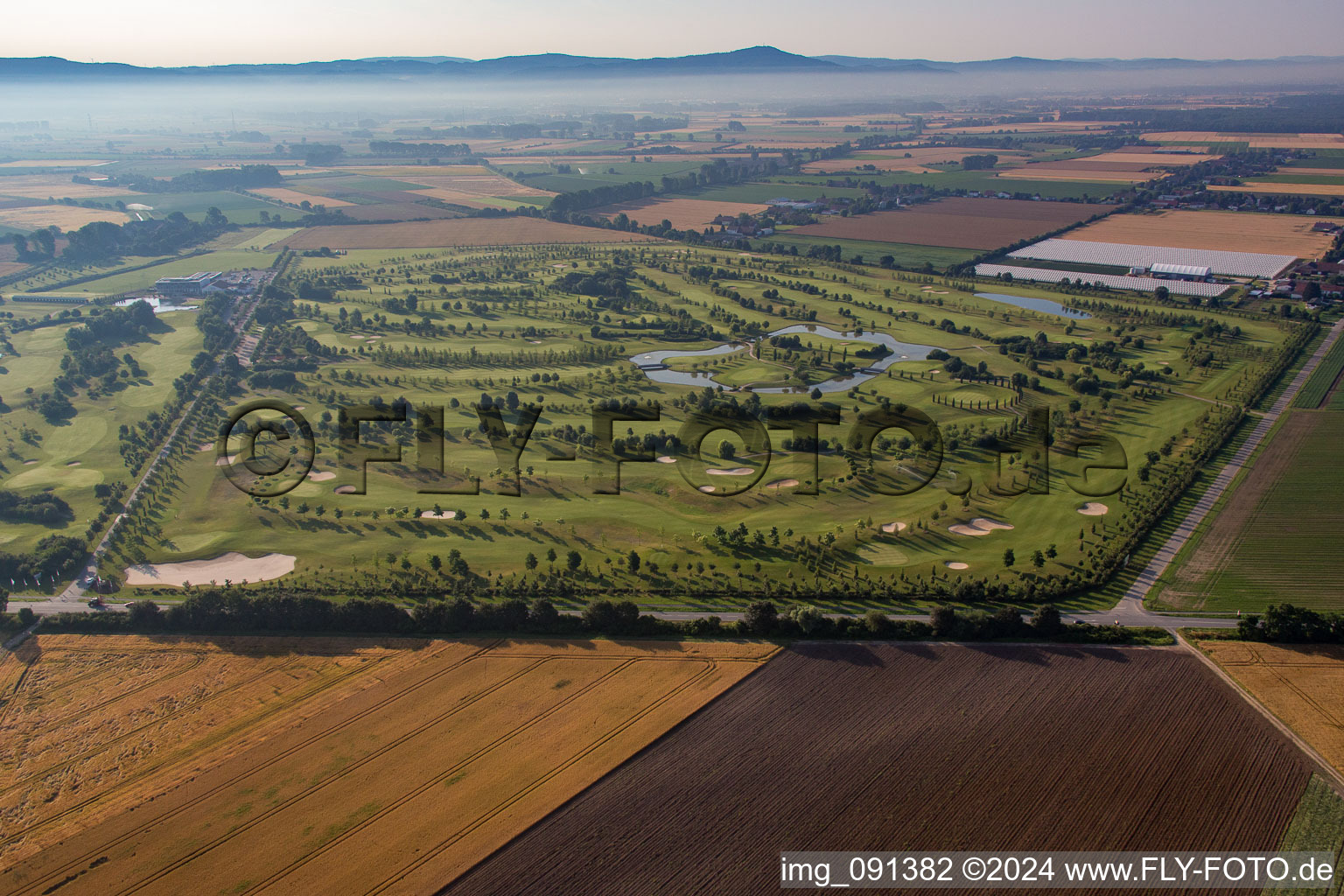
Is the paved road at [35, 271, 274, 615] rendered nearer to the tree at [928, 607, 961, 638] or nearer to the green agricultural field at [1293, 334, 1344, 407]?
the tree at [928, 607, 961, 638]

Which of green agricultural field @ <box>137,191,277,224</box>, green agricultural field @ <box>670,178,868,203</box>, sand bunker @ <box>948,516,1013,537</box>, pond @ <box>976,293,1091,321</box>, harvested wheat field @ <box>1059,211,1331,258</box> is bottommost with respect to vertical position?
sand bunker @ <box>948,516,1013,537</box>

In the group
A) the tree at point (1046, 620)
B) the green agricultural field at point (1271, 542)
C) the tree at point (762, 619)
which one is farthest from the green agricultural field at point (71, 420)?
the green agricultural field at point (1271, 542)

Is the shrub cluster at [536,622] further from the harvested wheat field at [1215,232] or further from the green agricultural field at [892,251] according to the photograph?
the harvested wheat field at [1215,232]

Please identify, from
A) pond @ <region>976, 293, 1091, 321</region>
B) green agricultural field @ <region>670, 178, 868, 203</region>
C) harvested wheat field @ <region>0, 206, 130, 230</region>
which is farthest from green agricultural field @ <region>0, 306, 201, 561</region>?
green agricultural field @ <region>670, 178, 868, 203</region>

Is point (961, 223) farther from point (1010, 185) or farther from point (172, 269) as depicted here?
point (172, 269)

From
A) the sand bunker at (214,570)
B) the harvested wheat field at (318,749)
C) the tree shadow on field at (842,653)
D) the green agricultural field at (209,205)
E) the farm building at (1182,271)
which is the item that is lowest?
the harvested wheat field at (318,749)

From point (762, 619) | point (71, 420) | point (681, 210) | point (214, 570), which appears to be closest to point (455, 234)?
point (681, 210)

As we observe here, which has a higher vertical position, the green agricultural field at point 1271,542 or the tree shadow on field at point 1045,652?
the green agricultural field at point 1271,542
